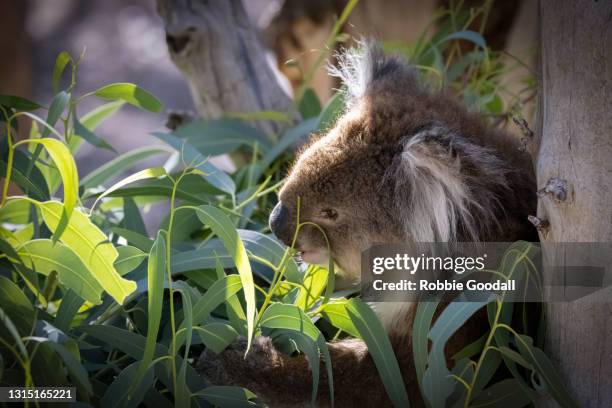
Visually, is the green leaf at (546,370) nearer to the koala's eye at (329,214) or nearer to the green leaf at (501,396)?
the green leaf at (501,396)

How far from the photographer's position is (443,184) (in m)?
1.91

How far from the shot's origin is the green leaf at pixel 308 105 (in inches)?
132

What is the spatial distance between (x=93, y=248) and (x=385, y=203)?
0.85 m

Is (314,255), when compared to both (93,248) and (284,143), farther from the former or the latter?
(284,143)

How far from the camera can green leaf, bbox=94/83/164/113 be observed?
2.12 m

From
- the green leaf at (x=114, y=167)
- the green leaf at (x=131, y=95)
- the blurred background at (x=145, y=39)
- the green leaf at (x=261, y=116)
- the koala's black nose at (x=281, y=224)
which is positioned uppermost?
the blurred background at (x=145, y=39)

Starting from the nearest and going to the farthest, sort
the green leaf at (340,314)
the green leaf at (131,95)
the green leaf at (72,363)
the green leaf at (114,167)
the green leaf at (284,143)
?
the green leaf at (72,363)
the green leaf at (340,314)
the green leaf at (131,95)
the green leaf at (114,167)
the green leaf at (284,143)

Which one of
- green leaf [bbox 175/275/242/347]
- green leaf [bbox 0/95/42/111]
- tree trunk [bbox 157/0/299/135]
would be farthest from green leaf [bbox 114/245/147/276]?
tree trunk [bbox 157/0/299/135]

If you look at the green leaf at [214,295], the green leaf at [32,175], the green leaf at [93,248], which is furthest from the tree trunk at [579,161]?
the green leaf at [32,175]

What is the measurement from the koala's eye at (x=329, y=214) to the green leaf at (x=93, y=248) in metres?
0.67

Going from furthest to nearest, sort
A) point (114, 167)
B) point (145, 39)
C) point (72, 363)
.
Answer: point (145, 39) < point (114, 167) < point (72, 363)

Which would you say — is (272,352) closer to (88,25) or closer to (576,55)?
(576,55)

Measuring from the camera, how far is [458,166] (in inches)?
73.7

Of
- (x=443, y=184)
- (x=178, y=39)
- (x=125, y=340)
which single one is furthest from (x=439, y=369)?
(x=178, y=39)
